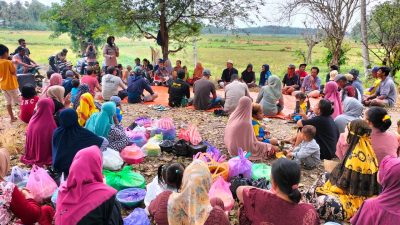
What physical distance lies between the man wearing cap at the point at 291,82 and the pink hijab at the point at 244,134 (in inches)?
245

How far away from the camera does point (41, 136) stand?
4895mm

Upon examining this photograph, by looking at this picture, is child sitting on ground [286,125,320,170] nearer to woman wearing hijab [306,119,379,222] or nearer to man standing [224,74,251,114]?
woman wearing hijab [306,119,379,222]

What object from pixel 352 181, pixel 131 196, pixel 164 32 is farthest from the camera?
pixel 164 32

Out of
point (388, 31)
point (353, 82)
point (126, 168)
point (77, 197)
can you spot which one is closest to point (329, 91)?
point (353, 82)

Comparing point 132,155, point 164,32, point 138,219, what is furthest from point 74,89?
point 164,32

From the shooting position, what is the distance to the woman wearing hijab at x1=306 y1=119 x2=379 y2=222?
12.0 ft

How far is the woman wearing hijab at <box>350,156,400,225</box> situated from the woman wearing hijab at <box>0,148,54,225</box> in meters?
3.04

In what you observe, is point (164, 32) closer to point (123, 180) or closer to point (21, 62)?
point (21, 62)

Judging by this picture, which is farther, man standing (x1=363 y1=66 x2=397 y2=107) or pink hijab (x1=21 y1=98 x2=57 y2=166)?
man standing (x1=363 y1=66 x2=397 y2=107)

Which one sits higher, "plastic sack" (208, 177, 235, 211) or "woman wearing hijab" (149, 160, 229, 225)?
"woman wearing hijab" (149, 160, 229, 225)

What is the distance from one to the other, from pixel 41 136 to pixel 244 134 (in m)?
3.09

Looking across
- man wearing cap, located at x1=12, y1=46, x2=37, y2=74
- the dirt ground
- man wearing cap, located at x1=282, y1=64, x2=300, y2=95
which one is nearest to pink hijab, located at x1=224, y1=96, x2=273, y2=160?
the dirt ground

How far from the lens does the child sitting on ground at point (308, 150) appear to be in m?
5.11

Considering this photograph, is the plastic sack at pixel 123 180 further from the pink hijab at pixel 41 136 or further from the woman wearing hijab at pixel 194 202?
the woman wearing hijab at pixel 194 202
